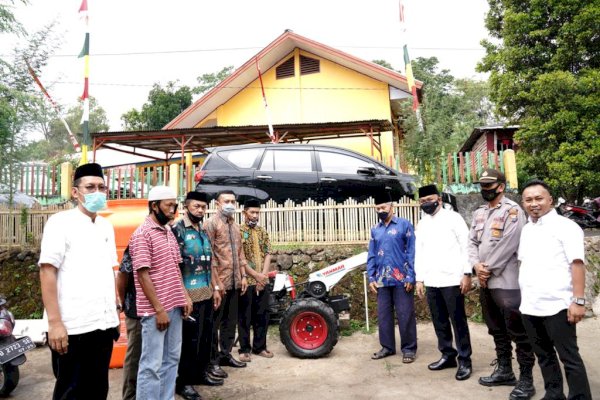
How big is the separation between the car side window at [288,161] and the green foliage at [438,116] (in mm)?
2692

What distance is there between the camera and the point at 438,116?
16078 millimetres

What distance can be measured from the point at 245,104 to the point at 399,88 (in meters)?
5.58

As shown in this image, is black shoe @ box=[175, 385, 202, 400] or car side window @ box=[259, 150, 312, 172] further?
car side window @ box=[259, 150, 312, 172]

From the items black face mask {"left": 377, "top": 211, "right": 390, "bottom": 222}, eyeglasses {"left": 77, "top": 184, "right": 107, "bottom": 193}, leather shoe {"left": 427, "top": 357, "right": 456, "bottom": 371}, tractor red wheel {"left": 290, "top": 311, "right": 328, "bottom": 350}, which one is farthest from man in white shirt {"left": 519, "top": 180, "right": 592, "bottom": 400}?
eyeglasses {"left": 77, "top": 184, "right": 107, "bottom": 193}

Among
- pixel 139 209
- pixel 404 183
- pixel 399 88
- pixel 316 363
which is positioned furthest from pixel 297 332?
pixel 399 88

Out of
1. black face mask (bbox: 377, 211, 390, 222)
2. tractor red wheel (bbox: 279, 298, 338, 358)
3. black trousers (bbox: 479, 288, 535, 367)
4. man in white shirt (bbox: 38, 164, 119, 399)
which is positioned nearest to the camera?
man in white shirt (bbox: 38, 164, 119, 399)

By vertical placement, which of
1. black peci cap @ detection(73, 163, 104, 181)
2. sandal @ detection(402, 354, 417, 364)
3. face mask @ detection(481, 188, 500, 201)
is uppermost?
black peci cap @ detection(73, 163, 104, 181)

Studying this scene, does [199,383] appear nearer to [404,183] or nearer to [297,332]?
[297,332]

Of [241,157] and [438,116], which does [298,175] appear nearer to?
[241,157]

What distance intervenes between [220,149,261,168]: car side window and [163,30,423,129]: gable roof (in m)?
7.37

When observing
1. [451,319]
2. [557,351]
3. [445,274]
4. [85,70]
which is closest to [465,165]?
[445,274]

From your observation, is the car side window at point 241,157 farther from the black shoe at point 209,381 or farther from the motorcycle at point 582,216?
the motorcycle at point 582,216

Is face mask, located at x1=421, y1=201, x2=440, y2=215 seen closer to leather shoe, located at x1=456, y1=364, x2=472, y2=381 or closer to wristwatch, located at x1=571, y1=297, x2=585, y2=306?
leather shoe, located at x1=456, y1=364, x2=472, y2=381

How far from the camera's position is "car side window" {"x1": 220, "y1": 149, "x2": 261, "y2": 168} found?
26.4 feet
